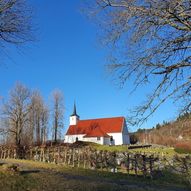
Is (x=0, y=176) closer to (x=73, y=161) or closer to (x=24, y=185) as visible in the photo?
(x=24, y=185)

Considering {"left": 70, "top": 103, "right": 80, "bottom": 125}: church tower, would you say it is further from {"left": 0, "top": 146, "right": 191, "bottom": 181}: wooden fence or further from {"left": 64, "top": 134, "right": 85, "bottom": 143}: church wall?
{"left": 0, "top": 146, "right": 191, "bottom": 181}: wooden fence

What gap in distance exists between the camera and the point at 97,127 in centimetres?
7169

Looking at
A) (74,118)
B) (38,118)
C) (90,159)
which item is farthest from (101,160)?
(74,118)

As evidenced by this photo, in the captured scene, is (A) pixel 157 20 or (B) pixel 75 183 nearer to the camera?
(A) pixel 157 20

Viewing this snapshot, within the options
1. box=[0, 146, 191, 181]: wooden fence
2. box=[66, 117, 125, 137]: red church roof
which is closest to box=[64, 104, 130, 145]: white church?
box=[66, 117, 125, 137]: red church roof

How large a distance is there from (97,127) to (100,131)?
87.1 inches

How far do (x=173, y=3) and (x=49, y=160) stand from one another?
21975mm

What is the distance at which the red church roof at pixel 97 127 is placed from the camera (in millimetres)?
69838

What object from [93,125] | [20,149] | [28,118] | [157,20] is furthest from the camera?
[93,125]

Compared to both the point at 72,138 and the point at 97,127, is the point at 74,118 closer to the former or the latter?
the point at 72,138

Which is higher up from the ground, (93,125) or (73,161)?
(93,125)

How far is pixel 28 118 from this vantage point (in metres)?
50.8

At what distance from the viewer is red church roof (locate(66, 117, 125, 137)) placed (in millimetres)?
69838

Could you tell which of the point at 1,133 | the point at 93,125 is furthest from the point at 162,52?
the point at 93,125
